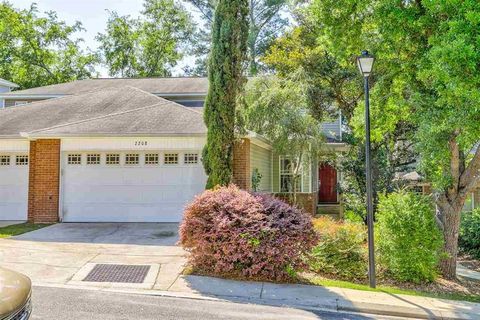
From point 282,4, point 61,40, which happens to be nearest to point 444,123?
point 282,4

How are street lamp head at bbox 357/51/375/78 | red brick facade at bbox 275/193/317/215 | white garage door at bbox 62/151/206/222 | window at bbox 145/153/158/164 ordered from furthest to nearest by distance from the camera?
red brick facade at bbox 275/193/317/215, window at bbox 145/153/158/164, white garage door at bbox 62/151/206/222, street lamp head at bbox 357/51/375/78

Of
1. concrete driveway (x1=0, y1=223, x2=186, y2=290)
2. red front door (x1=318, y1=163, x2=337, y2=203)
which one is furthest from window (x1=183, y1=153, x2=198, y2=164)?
red front door (x1=318, y1=163, x2=337, y2=203)

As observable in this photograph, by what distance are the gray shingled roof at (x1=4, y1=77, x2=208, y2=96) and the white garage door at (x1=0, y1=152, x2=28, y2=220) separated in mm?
7880

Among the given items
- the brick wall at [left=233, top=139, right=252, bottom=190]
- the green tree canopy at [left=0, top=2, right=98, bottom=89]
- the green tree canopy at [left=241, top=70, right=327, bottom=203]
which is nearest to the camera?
the brick wall at [left=233, top=139, right=252, bottom=190]

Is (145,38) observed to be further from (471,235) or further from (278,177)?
(471,235)

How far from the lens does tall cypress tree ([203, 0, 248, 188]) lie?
10812mm

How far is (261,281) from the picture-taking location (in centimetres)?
755

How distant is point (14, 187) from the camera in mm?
13422


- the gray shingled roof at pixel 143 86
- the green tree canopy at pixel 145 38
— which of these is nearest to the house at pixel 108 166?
the gray shingled roof at pixel 143 86

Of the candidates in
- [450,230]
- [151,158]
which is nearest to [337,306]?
[450,230]

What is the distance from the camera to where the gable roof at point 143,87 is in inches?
801

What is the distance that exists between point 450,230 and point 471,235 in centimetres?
321

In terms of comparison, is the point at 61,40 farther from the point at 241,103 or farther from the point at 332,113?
the point at 241,103

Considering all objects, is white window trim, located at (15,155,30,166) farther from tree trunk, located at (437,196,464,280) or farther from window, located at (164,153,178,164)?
tree trunk, located at (437,196,464,280)
